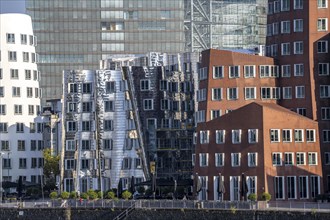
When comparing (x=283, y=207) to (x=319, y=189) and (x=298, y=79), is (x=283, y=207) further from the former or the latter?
(x=298, y=79)

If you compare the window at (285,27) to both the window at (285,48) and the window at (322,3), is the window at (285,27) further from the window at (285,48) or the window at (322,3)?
the window at (322,3)

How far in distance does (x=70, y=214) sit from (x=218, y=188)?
53.8ft

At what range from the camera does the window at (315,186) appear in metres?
176

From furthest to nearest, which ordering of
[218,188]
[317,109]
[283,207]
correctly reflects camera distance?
[317,109]
[218,188]
[283,207]

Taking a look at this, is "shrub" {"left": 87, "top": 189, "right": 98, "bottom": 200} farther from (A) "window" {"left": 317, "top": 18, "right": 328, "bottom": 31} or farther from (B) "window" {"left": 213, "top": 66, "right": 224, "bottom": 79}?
(A) "window" {"left": 317, "top": 18, "right": 328, "bottom": 31}

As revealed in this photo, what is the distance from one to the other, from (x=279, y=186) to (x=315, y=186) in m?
4.46

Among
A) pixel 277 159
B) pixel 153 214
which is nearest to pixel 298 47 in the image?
pixel 277 159

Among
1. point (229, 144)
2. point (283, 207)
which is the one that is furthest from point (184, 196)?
point (283, 207)

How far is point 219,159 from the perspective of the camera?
179000 mm

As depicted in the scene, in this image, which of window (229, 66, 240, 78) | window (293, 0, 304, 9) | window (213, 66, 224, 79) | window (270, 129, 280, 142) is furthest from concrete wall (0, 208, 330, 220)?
window (293, 0, 304, 9)

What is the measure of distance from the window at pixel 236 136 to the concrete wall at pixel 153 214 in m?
15.9

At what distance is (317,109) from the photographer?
184 meters

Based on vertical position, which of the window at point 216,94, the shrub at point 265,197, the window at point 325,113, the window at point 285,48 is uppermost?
the window at point 285,48

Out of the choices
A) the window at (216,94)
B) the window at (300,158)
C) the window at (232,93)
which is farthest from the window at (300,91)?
the window at (300,158)
